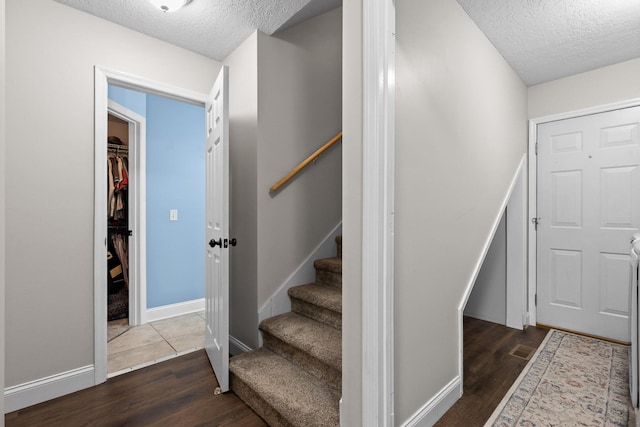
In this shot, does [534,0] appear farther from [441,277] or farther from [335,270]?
[335,270]

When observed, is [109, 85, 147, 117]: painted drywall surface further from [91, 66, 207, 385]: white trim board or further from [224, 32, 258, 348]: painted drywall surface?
[224, 32, 258, 348]: painted drywall surface

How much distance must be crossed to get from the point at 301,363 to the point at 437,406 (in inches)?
31.1

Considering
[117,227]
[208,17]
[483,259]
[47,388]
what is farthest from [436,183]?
[117,227]

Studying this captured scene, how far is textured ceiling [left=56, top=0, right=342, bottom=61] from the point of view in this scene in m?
1.91

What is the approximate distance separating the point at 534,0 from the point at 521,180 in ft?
5.35

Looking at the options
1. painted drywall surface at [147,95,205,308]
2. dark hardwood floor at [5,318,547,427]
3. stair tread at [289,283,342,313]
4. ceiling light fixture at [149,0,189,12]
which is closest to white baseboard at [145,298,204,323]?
painted drywall surface at [147,95,205,308]

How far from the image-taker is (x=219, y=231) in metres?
1.98

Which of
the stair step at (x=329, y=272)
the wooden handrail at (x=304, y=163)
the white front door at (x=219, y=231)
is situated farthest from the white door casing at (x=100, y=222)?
the stair step at (x=329, y=272)

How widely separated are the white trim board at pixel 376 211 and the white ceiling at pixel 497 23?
1040mm

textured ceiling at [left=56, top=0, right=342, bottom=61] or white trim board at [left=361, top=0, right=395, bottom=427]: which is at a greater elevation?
textured ceiling at [left=56, top=0, right=342, bottom=61]

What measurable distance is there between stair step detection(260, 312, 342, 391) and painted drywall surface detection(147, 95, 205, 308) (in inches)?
64.5

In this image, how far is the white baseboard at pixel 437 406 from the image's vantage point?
1.48 metres

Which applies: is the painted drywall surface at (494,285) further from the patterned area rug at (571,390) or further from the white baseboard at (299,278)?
the white baseboard at (299,278)

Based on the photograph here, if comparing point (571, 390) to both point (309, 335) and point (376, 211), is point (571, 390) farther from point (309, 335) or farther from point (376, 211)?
point (376, 211)
